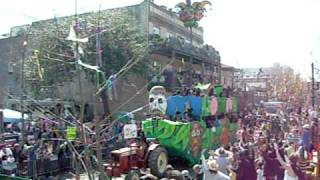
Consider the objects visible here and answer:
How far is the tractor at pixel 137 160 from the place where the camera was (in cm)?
1301

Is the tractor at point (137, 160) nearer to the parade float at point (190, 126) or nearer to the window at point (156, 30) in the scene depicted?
the parade float at point (190, 126)

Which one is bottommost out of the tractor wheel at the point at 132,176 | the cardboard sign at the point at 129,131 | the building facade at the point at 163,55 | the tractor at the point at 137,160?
the tractor wheel at the point at 132,176

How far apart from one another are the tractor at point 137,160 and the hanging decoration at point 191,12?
24203mm

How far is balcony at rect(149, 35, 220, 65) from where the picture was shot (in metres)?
31.1

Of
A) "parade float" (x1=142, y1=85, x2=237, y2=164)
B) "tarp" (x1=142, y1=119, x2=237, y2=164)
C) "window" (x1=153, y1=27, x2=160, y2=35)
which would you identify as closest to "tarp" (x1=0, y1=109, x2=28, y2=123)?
"parade float" (x1=142, y1=85, x2=237, y2=164)

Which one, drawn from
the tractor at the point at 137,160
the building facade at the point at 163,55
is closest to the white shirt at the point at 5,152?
the tractor at the point at 137,160

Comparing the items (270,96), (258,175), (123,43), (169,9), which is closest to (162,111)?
(258,175)

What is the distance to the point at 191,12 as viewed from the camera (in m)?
37.5

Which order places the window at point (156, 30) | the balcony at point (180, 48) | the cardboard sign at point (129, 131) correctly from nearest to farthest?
the cardboard sign at point (129, 131), the balcony at point (180, 48), the window at point (156, 30)

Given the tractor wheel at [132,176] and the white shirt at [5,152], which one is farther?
the white shirt at [5,152]

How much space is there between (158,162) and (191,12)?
25.4m

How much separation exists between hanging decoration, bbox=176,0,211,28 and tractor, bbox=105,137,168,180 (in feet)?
79.4

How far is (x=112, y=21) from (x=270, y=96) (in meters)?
34.5

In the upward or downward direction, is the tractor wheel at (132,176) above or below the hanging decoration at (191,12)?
below
